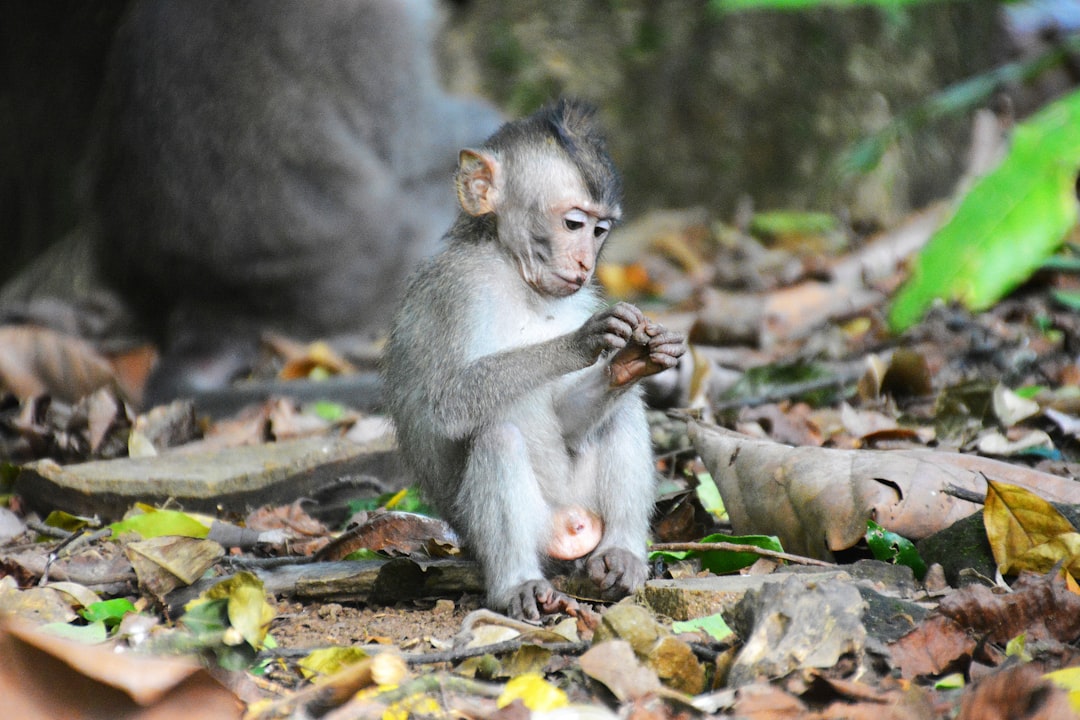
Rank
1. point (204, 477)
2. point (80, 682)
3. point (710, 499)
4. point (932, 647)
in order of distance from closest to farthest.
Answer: point (80, 682) → point (932, 647) → point (710, 499) → point (204, 477)

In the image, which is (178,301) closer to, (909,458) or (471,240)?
(471,240)

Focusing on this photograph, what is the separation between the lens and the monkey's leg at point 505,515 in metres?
3.16

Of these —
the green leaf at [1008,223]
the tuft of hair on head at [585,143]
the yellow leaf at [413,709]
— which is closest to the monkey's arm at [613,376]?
the tuft of hair on head at [585,143]

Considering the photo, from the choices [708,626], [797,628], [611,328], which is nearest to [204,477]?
[611,328]

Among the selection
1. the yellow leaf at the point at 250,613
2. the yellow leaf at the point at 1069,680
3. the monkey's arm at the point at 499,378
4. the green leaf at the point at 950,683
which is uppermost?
the monkey's arm at the point at 499,378

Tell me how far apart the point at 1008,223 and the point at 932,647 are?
165cm

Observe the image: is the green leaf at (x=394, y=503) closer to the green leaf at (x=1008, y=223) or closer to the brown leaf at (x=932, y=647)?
the brown leaf at (x=932, y=647)

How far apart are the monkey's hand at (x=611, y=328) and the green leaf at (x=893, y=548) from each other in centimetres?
82

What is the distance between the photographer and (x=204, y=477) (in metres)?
4.42

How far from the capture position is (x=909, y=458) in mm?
3391

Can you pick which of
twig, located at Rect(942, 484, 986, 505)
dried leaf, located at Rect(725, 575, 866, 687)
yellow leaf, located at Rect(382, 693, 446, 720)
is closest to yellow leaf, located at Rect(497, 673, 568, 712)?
yellow leaf, located at Rect(382, 693, 446, 720)

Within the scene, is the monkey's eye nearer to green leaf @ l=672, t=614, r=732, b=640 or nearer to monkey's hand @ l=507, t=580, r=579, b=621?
monkey's hand @ l=507, t=580, r=579, b=621

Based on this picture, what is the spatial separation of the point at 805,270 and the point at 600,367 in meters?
4.26

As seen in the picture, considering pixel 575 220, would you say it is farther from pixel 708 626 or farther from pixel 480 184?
pixel 708 626
